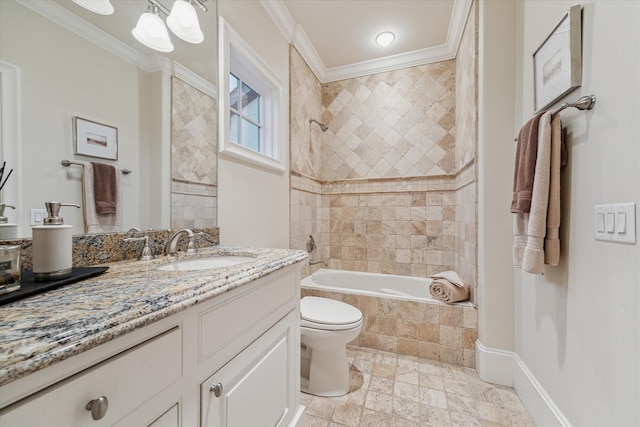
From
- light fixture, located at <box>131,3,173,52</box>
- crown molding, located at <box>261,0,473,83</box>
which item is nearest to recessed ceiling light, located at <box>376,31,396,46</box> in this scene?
crown molding, located at <box>261,0,473,83</box>

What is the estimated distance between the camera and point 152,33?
117 cm

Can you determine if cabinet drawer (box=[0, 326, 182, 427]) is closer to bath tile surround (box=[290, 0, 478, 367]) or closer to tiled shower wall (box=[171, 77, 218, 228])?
tiled shower wall (box=[171, 77, 218, 228])

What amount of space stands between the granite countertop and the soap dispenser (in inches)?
2.8

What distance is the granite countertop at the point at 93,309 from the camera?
357 millimetres

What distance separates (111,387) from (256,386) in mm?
543

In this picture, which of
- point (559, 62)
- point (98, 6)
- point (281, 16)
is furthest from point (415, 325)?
point (281, 16)

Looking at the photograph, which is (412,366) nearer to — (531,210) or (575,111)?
(531,210)

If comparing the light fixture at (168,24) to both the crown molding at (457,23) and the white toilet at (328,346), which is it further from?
the crown molding at (457,23)

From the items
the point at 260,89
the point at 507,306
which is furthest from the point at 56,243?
the point at 507,306

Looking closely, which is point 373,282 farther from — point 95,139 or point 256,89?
point 95,139

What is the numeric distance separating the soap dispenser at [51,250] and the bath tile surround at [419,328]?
1.78 metres

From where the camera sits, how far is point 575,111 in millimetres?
1082

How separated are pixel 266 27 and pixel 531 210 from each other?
208cm

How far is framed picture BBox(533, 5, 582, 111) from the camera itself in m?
1.03
